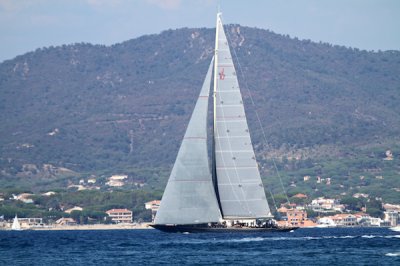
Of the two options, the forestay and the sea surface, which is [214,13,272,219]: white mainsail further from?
the sea surface

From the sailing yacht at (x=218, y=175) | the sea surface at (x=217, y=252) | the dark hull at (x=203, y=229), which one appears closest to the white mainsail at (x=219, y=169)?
the sailing yacht at (x=218, y=175)

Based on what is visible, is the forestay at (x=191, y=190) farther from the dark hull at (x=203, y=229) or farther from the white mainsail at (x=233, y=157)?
the white mainsail at (x=233, y=157)

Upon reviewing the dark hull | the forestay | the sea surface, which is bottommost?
the sea surface

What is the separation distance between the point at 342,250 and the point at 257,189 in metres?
12.4

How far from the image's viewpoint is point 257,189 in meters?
97.1

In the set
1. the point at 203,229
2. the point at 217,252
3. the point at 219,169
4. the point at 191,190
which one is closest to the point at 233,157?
→ the point at 219,169

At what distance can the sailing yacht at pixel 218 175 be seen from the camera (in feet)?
312

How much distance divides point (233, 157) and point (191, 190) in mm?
4635

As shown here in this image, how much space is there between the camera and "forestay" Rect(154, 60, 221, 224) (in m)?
94.9

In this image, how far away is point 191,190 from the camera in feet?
311

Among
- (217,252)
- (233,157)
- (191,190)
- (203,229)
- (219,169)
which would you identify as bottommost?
(217,252)

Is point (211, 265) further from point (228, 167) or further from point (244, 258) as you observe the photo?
point (228, 167)

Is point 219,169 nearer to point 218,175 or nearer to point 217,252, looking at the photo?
point 218,175

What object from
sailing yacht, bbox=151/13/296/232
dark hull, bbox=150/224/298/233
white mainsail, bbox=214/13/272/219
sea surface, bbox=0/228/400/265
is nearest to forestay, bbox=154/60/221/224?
sailing yacht, bbox=151/13/296/232
